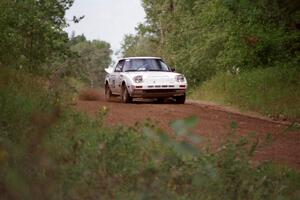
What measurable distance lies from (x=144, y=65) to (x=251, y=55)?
26.8 feet

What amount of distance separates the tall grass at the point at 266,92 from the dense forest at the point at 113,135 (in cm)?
5

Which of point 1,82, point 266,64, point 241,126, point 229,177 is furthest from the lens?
point 266,64

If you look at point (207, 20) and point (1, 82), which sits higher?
point (207, 20)

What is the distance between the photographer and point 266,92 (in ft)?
65.8

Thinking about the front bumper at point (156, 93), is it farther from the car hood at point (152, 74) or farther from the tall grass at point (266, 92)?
the tall grass at point (266, 92)

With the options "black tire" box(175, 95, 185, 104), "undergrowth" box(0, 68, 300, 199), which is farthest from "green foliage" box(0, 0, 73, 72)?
"undergrowth" box(0, 68, 300, 199)

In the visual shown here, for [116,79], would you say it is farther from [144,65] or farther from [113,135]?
[113,135]

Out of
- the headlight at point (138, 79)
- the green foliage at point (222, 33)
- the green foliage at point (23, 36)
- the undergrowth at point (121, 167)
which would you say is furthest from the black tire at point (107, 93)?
the undergrowth at point (121, 167)

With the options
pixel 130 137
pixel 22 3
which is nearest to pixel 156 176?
pixel 130 137

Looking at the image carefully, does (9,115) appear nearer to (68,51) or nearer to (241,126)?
(241,126)

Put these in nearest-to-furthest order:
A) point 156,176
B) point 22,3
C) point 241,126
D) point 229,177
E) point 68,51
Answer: point 156,176 < point 229,177 < point 241,126 < point 22,3 < point 68,51

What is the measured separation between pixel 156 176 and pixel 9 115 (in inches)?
131

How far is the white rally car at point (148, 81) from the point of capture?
17969 mm

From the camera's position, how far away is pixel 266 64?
84.3 ft
